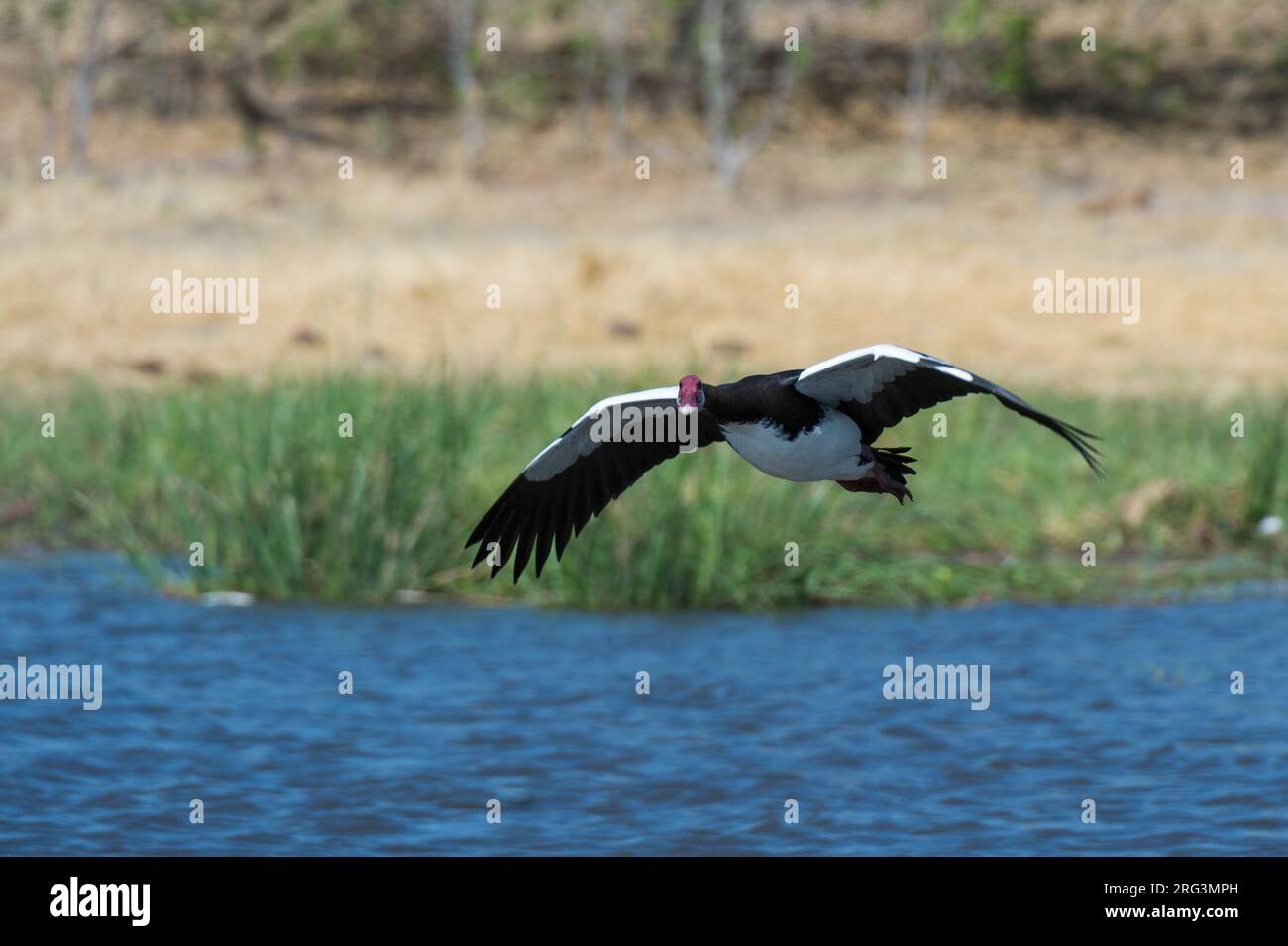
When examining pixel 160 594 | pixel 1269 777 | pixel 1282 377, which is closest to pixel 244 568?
pixel 160 594

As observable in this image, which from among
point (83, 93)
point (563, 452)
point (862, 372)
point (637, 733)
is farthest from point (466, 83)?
point (862, 372)

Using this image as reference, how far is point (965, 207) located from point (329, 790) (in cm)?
2634

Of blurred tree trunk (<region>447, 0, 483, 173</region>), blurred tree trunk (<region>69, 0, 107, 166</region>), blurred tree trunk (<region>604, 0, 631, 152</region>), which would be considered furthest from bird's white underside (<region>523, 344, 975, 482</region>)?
blurred tree trunk (<region>604, 0, 631, 152</region>)

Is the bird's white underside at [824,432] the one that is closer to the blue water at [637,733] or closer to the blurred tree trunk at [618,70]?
the blue water at [637,733]

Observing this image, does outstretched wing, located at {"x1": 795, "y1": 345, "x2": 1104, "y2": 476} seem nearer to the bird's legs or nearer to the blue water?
the bird's legs

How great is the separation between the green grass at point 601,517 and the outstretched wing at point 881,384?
493 centimetres

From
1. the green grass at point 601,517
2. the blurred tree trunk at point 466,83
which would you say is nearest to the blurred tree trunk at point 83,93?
the blurred tree trunk at point 466,83

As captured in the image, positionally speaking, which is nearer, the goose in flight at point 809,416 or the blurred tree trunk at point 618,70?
the goose in flight at point 809,416

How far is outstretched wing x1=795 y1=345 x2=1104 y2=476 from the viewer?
705 centimetres

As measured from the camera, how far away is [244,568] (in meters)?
13.4

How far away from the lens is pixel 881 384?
755cm

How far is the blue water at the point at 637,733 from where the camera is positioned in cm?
952

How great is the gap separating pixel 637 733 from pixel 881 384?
389cm

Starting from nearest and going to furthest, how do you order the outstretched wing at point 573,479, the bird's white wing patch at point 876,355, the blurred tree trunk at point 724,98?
the bird's white wing patch at point 876,355 → the outstretched wing at point 573,479 → the blurred tree trunk at point 724,98
